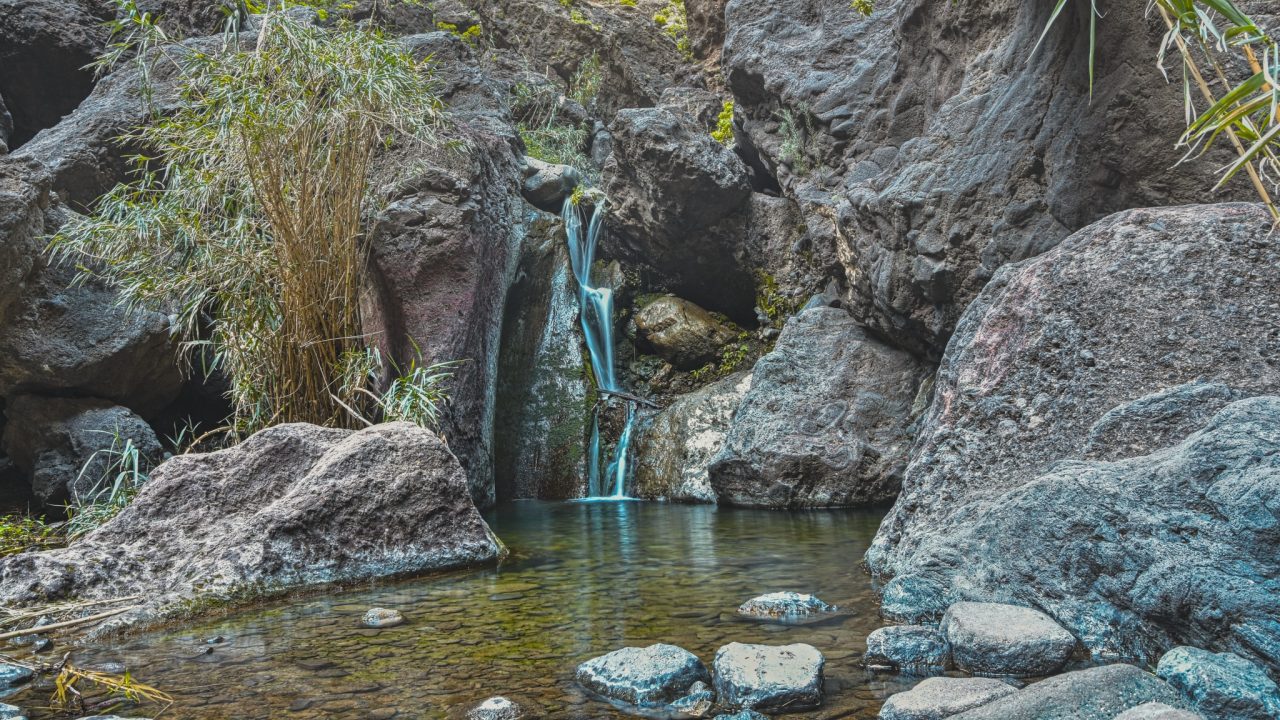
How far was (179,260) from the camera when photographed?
644cm

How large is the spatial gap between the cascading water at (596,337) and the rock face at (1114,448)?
18.6 feet

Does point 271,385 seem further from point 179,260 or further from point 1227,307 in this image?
point 1227,307

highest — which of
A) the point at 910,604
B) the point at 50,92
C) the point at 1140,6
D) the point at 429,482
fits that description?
the point at 50,92

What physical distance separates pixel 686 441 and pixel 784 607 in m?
5.75

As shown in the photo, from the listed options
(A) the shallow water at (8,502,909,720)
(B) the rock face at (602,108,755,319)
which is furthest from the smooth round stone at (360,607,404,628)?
(B) the rock face at (602,108,755,319)

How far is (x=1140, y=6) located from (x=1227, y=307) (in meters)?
2.65

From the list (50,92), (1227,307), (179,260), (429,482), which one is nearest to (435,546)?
(429,482)

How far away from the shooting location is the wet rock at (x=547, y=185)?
38.7 ft

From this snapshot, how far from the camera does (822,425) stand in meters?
7.60

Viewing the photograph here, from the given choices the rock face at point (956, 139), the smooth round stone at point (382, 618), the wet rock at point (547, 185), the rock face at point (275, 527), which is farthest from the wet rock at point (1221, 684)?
the wet rock at point (547, 185)

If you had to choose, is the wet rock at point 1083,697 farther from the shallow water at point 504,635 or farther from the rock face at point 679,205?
the rock face at point 679,205

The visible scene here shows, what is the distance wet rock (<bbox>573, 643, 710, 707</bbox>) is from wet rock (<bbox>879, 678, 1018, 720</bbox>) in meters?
0.62

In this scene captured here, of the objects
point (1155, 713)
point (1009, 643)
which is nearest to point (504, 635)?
point (1009, 643)

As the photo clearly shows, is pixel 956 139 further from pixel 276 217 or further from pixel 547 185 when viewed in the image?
pixel 547 185
